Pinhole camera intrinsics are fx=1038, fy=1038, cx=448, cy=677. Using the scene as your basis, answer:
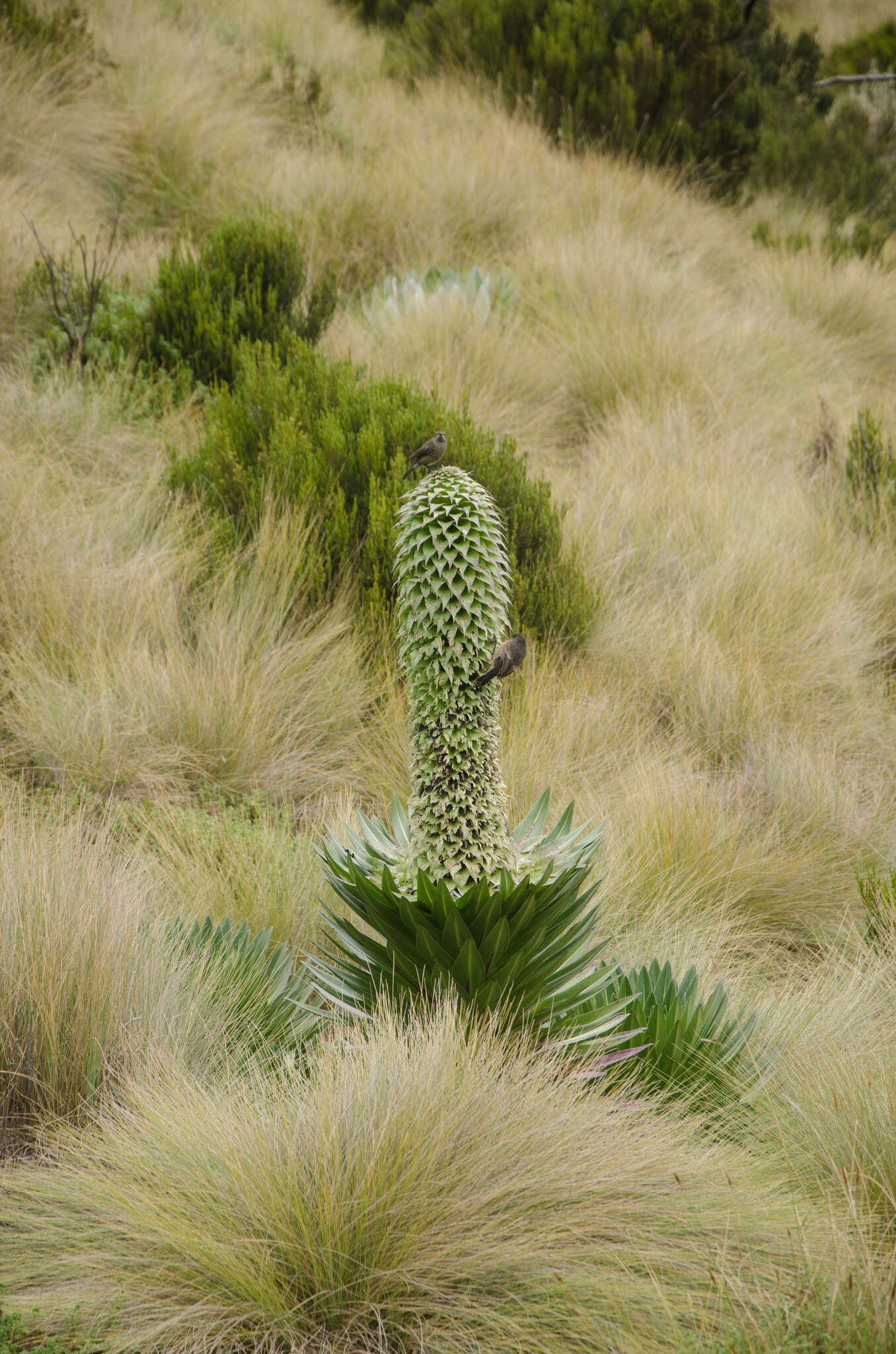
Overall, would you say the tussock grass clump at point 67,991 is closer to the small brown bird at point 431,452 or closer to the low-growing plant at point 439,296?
the small brown bird at point 431,452

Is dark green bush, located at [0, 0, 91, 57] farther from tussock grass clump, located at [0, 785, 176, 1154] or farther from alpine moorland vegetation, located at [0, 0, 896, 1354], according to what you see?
tussock grass clump, located at [0, 785, 176, 1154]

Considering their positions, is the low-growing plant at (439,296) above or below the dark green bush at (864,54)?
below

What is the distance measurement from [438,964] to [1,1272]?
895mm

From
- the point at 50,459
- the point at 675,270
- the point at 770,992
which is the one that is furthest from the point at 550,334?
the point at 770,992

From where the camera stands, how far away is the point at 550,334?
6852mm

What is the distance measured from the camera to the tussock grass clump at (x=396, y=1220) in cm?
160

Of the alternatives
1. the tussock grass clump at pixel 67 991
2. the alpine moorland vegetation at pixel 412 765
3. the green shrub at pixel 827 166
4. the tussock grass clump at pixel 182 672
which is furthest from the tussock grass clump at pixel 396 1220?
the green shrub at pixel 827 166

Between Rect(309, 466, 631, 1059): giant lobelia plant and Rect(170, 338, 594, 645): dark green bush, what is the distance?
220 centimetres

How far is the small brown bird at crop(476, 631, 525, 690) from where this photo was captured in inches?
71.6

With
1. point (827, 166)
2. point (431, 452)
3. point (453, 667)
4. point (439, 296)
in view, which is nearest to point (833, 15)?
point (827, 166)

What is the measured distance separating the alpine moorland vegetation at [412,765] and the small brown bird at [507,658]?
0.50 m

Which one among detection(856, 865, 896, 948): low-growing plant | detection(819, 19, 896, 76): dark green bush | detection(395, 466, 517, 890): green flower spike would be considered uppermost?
detection(819, 19, 896, 76): dark green bush

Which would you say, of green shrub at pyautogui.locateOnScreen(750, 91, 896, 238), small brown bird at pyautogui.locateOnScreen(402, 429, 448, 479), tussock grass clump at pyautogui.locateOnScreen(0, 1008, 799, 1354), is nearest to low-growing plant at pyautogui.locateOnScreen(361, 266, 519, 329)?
small brown bird at pyautogui.locateOnScreen(402, 429, 448, 479)

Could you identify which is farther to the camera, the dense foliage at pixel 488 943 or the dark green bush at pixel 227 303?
the dark green bush at pixel 227 303
